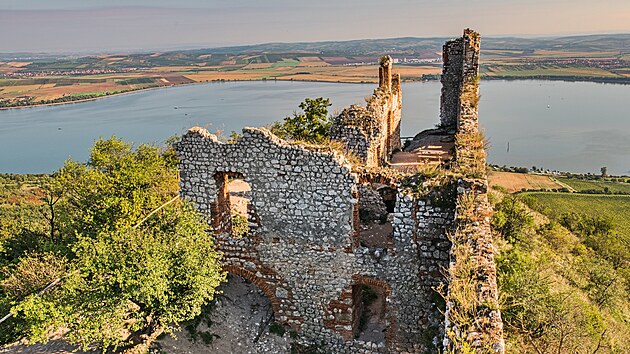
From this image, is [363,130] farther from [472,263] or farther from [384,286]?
[472,263]

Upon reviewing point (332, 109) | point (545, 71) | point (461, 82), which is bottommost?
point (332, 109)

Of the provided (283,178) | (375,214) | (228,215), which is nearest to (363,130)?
(375,214)

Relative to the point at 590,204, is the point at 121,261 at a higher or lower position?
higher

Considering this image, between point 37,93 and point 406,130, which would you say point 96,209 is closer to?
point 406,130

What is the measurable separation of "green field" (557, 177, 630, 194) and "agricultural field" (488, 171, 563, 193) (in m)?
2.24

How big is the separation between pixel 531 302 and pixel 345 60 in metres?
170

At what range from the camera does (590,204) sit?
41125mm

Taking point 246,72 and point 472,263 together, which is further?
point 246,72

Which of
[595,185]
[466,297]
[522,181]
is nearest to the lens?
[466,297]

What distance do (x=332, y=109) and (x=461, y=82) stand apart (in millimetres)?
42292

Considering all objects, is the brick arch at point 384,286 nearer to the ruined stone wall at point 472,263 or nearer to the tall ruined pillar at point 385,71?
the ruined stone wall at point 472,263

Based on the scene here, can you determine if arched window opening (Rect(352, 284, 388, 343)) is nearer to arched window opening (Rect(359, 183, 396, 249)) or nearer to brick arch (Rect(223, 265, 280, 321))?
arched window opening (Rect(359, 183, 396, 249))

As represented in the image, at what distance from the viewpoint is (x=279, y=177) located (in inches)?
353

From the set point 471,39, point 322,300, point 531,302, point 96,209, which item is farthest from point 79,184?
point 471,39
